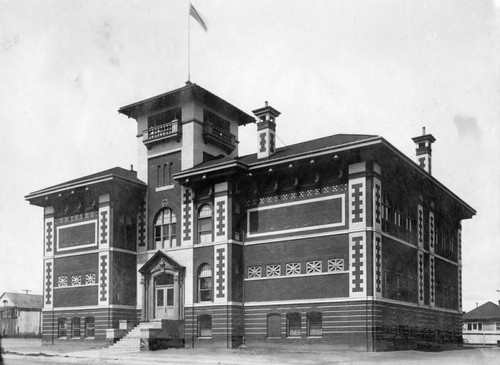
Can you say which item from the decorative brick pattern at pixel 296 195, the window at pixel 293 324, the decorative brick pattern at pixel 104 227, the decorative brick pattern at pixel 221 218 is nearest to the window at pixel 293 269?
the window at pixel 293 324

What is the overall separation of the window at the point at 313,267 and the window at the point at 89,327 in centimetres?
1373

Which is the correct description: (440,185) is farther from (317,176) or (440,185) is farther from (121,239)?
(121,239)

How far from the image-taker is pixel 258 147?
32.1m

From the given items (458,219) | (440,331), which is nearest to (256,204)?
(440,331)

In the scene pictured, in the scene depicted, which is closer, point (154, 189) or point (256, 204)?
point (256, 204)

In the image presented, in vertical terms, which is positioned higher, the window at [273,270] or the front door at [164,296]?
the window at [273,270]

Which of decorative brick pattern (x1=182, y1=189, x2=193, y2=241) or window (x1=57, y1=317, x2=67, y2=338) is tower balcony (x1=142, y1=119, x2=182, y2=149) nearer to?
decorative brick pattern (x1=182, y1=189, x2=193, y2=241)

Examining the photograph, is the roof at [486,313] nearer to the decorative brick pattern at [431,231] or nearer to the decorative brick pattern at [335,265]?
the decorative brick pattern at [431,231]

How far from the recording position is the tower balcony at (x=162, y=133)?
111 feet

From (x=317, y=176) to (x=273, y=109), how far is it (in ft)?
18.2

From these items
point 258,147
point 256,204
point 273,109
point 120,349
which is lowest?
point 120,349

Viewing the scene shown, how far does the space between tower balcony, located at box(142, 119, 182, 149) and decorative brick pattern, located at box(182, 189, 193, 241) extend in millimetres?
3589

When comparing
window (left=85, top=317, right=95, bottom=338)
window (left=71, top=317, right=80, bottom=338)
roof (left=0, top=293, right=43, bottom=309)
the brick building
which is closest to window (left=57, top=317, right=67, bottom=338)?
the brick building

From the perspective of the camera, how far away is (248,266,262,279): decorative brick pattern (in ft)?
98.7
